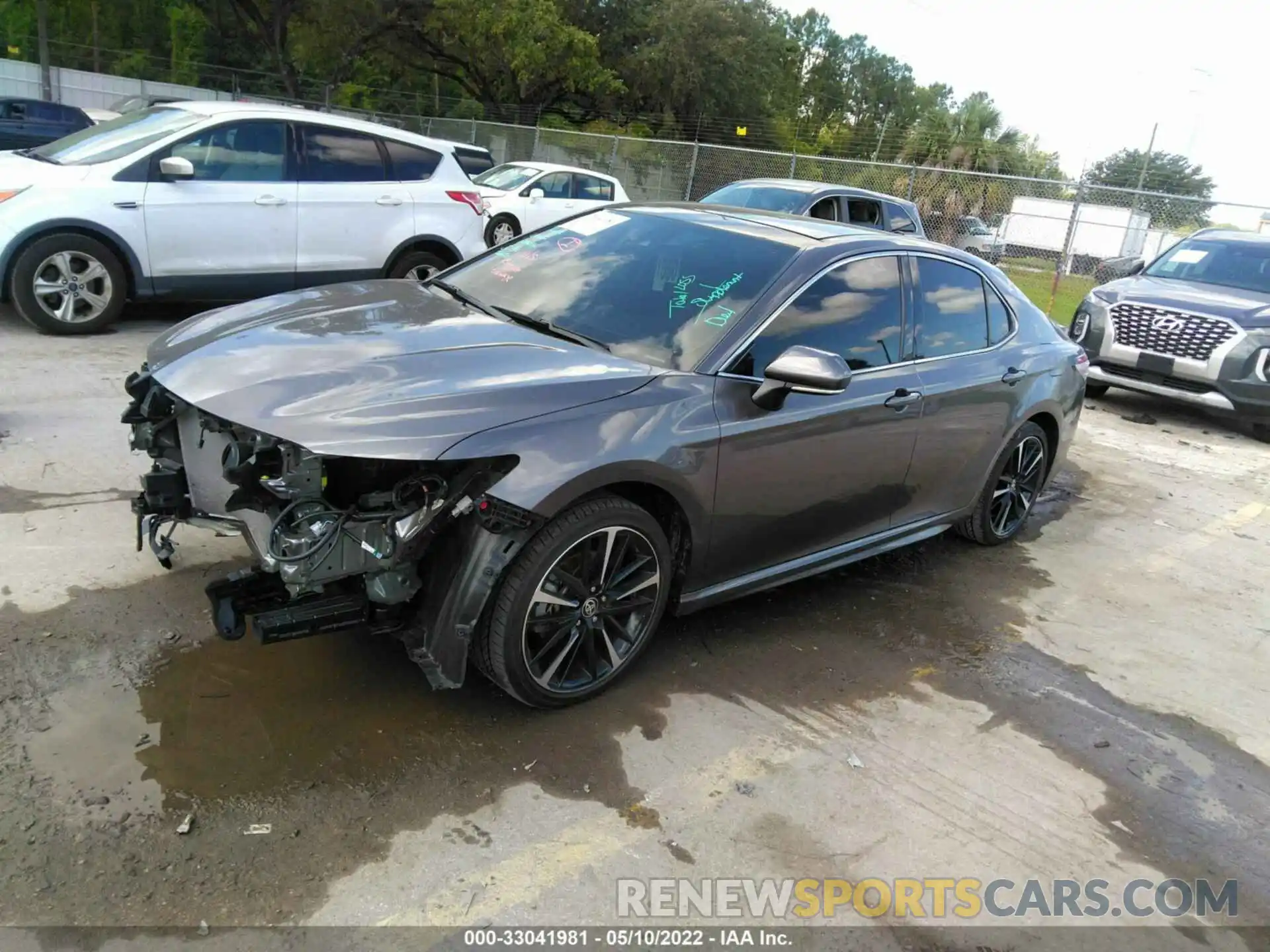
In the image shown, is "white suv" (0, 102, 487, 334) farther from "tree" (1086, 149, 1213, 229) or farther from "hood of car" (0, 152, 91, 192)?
"tree" (1086, 149, 1213, 229)

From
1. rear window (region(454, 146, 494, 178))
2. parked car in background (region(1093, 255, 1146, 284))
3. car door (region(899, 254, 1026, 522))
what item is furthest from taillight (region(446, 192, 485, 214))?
parked car in background (region(1093, 255, 1146, 284))

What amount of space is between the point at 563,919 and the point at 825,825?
3.07ft

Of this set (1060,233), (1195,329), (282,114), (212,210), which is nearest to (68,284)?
(212,210)

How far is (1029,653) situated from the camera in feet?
14.1

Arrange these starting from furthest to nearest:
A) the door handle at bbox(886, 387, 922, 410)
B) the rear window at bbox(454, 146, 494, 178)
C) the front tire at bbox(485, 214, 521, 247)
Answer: the front tire at bbox(485, 214, 521, 247)
the rear window at bbox(454, 146, 494, 178)
the door handle at bbox(886, 387, 922, 410)

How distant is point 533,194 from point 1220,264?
862cm

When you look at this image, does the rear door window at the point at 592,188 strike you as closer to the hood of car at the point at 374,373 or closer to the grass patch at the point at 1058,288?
the grass patch at the point at 1058,288

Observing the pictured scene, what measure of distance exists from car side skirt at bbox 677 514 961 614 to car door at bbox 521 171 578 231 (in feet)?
30.5

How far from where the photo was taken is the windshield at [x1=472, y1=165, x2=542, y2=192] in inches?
557

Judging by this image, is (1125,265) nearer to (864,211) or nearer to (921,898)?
(864,211)

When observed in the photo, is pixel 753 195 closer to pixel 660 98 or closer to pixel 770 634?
pixel 770 634

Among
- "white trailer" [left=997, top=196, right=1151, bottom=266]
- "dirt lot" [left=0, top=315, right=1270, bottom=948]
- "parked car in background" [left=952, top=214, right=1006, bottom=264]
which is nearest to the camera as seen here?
"dirt lot" [left=0, top=315, right=1270, bottom=948]

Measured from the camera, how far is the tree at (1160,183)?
16.9 metres

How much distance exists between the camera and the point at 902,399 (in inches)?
165
